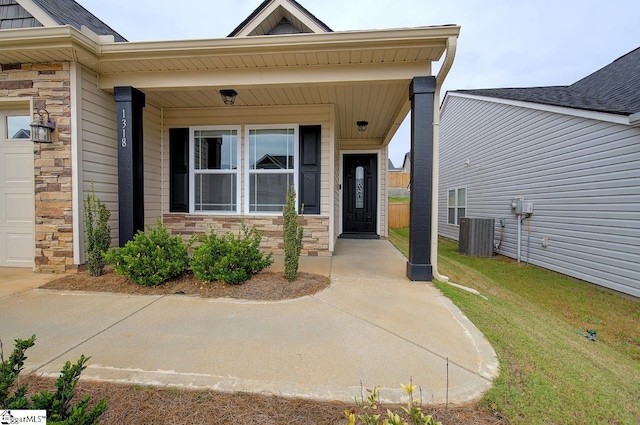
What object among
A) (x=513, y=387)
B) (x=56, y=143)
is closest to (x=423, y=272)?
(x=513, y=387)

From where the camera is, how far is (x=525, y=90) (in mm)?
9344

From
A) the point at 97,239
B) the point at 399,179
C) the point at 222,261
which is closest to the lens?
the point at 222,261

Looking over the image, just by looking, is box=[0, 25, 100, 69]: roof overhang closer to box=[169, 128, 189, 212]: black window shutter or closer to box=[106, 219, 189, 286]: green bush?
box=[169, 128, 189, 212]: black window shutter

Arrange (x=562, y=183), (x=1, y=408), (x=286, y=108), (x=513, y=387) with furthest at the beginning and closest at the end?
(x=562, y=183) < (x=286, y=108) < (x=513, y=387) < (x=1, y=408)

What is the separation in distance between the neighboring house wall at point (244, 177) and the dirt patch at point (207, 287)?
1834 millimetres

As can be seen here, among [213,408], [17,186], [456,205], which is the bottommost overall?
[213,408]

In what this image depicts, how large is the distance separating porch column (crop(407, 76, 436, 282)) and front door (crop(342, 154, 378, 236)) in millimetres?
4618

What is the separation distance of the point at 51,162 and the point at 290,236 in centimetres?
363

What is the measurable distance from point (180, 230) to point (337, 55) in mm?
4501

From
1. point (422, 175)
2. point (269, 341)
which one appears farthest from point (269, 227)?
point (269, 341)

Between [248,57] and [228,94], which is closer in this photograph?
[248,57]

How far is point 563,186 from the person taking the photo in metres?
6.57

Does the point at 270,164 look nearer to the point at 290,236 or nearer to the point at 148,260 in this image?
the point at 290,236

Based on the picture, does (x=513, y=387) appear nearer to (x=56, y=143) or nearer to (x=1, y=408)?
(x=1, y=408)
